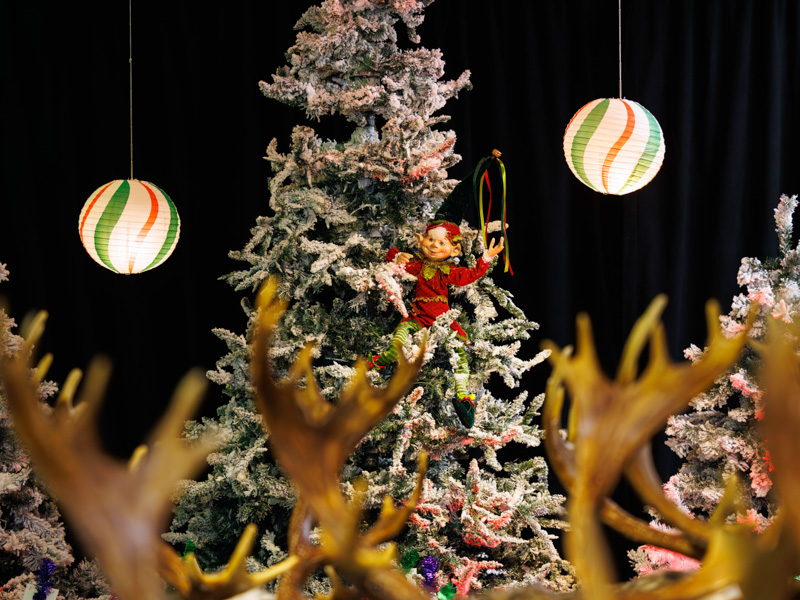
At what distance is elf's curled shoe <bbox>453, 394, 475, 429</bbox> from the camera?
93.4 inches

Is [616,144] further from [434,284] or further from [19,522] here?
[19,522]

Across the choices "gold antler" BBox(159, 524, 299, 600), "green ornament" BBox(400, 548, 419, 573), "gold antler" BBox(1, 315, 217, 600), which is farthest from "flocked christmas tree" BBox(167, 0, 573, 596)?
"gold antler" BBox(1, 315, 217, 600)

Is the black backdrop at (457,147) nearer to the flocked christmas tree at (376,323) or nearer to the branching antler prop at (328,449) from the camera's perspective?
the flocked christmas tree at (376,323)

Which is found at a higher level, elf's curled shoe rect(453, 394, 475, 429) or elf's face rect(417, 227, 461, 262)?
elf's face rect(417, 227, 461, 262)

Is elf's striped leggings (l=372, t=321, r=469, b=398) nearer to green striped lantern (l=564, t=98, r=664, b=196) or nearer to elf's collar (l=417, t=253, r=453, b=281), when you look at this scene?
elf's collar (l=417, t=253, r=453, b=281)

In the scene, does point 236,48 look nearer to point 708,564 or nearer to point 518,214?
point 518,214

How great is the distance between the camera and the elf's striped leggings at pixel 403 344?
92.7 inches

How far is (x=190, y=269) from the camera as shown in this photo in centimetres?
346

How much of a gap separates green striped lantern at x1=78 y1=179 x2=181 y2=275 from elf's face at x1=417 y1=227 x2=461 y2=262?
2.59ft

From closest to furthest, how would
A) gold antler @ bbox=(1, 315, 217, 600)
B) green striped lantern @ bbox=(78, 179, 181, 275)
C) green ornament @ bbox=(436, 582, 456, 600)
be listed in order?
gold antler @ bbox=(1, 315, 217, 600), green ornament @ bbox=(436, 582, 456, 600), green striped lantern @ bbox=(78, 179, 181, 275)

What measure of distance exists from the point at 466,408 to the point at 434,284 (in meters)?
0.38

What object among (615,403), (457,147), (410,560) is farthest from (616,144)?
(615,403)

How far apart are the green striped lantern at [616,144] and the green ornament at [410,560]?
4.11 feet

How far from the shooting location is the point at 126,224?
2357 mm
